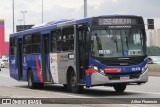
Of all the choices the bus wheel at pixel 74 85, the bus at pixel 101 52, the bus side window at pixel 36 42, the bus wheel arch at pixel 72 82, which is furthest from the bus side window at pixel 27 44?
the bus wheel at pixel 74 85

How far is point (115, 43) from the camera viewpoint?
1789 cm

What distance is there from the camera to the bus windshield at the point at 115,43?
702 inches

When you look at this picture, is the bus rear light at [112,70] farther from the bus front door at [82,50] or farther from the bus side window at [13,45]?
the bus side window at [13,45]

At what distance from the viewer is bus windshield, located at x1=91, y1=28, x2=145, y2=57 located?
17828 millimetres

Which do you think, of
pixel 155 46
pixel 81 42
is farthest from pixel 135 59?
pixel 155 46

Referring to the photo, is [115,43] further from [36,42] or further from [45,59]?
[36,42]

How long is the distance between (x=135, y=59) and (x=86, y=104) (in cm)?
444

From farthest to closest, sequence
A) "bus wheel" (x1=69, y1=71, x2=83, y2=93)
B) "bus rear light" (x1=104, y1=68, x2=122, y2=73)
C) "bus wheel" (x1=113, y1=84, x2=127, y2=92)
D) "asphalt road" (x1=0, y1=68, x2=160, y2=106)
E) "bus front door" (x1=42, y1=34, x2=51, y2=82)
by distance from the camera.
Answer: "bus front door" (x1=42, y1=34, x2=51, y2=82) → "bus wheel" (x1=113, y1=84, x2=127, y2=92) → "bus wheel" (x1=69, y1=71, x2=83, y2=93) → "bus rear light" (x1=104, y1=68, x2=122, y2=73) → "asphalt road" (x1=0, y1=68, x2=160, y2=106)

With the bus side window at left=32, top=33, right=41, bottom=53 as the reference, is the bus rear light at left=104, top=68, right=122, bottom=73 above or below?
below

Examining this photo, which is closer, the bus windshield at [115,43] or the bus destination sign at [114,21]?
the bus windshield at [115,43]

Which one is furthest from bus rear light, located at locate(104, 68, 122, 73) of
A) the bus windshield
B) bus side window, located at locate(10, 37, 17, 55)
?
bus side window, located at locate(10, 37, 17, 55)

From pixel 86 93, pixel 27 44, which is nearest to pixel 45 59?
pixel 27 44

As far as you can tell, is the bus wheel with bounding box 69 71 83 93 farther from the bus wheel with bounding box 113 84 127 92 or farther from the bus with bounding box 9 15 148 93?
the bus wheel with bounding box 113 84 127 92

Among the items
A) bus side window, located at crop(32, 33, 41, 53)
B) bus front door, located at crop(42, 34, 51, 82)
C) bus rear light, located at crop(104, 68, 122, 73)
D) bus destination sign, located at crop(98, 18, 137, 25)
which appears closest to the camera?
bus rear light, located at crop(104, 68, 122, 73)
